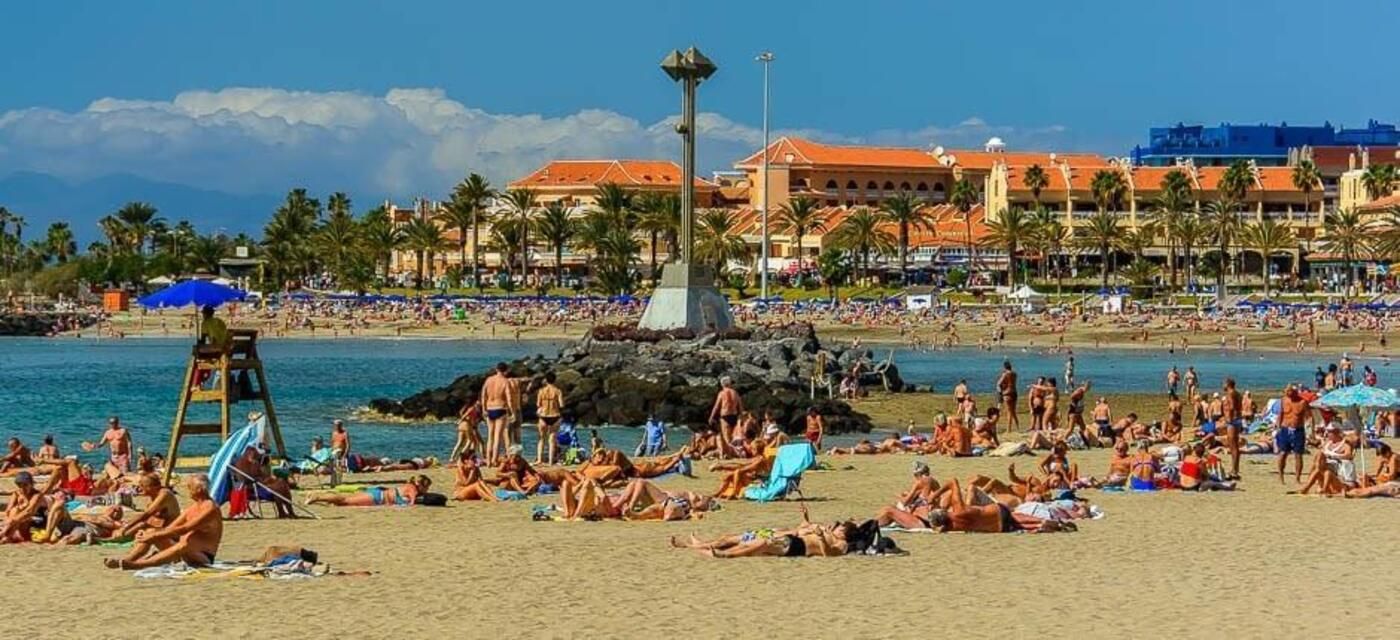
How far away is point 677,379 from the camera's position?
39.9 meters

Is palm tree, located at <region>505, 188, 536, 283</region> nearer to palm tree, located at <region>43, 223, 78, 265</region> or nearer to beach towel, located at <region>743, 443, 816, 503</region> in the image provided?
palm tree, located at <region>43, 223, 78, 265</region>

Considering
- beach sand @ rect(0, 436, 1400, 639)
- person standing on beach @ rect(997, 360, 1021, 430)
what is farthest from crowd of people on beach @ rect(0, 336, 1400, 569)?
person standing on beach @ rect(997, 360, 1021, 430)

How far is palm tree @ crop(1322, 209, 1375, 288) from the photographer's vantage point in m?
94.9

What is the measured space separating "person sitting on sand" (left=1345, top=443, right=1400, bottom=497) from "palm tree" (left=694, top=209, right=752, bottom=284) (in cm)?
8025

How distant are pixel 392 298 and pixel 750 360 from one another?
5940 cm

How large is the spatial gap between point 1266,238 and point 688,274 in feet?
194

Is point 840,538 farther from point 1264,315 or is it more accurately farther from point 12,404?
point 1264,315

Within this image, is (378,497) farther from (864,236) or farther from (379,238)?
(379,238)

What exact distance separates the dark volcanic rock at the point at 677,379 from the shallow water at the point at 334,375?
65.8 inches

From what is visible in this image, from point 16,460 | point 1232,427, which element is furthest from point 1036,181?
point 16,460

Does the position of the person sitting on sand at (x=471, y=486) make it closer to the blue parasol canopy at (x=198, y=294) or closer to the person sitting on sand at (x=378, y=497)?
the person sitting on sand at (x=378, y=497)

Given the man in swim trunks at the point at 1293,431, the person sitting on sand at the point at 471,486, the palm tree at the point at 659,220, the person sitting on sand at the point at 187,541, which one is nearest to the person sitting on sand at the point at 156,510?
the person sitting on sand at the point at 187,541

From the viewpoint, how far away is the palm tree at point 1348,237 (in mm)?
94938

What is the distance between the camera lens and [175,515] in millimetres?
14961
